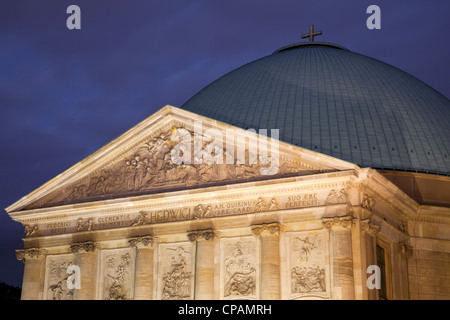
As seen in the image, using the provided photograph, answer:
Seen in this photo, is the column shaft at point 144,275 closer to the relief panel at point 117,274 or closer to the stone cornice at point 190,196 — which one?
the relief panel at point 117,274

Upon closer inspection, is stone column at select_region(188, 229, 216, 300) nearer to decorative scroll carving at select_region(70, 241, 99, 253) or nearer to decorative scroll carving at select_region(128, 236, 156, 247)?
decorative scroll carving at select_region(128, 236, 156, 247)

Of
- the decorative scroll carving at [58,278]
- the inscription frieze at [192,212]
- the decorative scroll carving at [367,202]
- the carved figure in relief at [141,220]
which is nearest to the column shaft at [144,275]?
the carved figure in relief at [141,220]

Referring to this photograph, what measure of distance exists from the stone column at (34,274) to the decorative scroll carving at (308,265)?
13504 millimetres

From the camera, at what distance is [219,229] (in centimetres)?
3725

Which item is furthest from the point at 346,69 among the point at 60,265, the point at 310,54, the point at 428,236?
the point at 60,265

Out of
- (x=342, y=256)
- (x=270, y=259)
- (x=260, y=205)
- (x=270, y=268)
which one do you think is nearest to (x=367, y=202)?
(x=342, y=256)

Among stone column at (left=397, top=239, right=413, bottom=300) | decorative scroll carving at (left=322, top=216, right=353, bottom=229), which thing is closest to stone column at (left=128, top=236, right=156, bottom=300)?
decorative scroll carving at (left=322, top=216, right=353, bottom=229)

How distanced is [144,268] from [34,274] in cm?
661

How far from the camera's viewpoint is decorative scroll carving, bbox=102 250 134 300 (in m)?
38.8

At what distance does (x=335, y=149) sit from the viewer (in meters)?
40.9

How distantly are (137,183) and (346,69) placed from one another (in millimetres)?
15070

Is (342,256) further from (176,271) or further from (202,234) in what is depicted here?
(176,271)

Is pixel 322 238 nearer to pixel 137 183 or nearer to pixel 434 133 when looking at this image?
pixel 137 183
